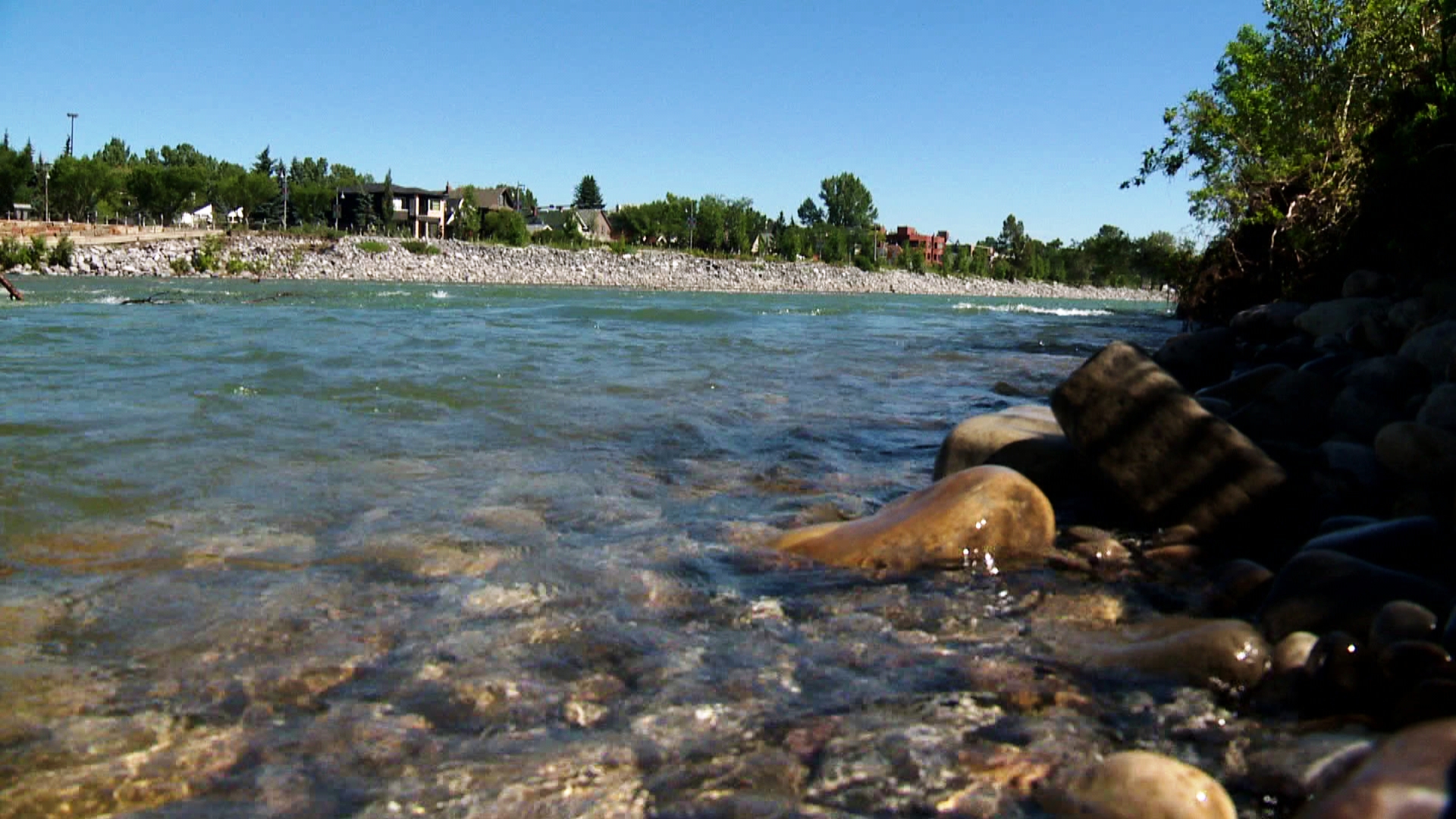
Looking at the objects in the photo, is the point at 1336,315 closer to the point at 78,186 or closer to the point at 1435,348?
the point at 1435,348

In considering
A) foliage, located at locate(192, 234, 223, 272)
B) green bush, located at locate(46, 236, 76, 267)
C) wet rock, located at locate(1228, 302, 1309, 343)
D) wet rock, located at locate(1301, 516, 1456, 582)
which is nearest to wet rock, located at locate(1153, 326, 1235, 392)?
wet rock, located at locate(1228, 302, 1309, 343)

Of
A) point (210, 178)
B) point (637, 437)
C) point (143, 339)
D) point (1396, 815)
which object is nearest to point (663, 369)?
point (637, 437)

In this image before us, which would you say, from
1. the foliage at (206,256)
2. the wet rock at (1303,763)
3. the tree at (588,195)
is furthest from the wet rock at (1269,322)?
the tree at (588,195)

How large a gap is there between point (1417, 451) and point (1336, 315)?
528 centimetres

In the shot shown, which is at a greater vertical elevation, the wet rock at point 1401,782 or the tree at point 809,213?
the tree at point 809,213

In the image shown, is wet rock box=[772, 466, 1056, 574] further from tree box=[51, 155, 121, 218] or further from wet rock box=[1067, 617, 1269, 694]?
tree box=[51, 155, 121, 218]

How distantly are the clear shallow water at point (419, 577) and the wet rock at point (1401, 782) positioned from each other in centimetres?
113

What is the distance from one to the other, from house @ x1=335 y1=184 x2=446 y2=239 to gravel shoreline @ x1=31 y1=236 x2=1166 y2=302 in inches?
709

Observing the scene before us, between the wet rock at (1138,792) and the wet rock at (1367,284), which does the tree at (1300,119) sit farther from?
the wet rock at (1138,792)

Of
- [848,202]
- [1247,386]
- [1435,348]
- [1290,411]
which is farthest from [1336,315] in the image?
[848,202]

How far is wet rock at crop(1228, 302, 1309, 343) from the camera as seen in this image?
10797 millimetres

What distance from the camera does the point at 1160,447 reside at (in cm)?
494

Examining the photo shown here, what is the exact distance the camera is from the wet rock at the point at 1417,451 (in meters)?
4.37

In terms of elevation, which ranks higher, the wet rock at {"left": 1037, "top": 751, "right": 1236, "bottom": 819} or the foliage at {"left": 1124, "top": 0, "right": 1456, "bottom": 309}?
the foliage at {"left": 1124, "top": 0, "right": 1456, "bottom": 309}
